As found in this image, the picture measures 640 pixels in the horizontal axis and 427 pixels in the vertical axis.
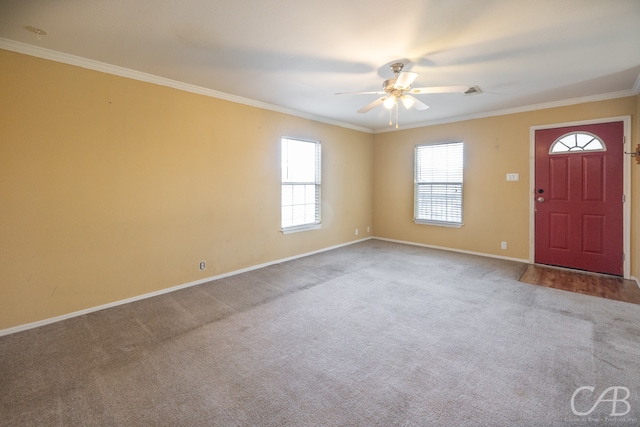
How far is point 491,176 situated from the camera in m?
5.15

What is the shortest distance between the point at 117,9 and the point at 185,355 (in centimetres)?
263

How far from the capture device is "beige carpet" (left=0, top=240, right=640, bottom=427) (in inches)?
67.4

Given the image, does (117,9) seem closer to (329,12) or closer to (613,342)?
(329,12)

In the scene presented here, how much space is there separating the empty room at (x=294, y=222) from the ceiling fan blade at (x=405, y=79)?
0.40 feet

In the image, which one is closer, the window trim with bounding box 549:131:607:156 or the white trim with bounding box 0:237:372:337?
the white trim with bounding box 0:237:372:337

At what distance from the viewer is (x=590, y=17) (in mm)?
2211

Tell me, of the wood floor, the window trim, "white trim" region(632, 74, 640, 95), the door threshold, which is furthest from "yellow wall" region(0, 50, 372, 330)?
"white trim" region(632, 74, 640, 95)

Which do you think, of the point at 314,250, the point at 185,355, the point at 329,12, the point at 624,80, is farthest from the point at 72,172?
the point at 624,80

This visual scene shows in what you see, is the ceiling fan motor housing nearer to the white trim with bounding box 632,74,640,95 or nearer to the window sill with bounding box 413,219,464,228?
the white trim with bounding box 632,74,640,95

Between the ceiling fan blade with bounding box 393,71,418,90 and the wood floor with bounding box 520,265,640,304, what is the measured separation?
10.1 feet

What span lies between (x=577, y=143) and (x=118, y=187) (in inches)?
242

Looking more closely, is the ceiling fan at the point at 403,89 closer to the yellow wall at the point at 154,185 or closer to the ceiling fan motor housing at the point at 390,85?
the ceiling fan motor housing at the point at 390,85

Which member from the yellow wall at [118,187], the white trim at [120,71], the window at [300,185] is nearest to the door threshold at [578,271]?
the window at [300,185]

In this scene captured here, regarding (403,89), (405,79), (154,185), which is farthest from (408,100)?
(154,185)
